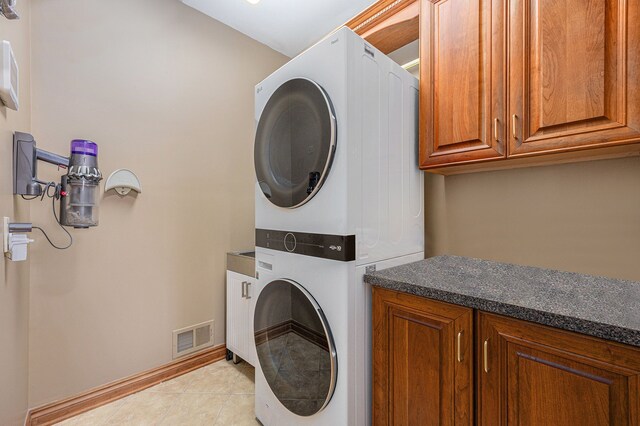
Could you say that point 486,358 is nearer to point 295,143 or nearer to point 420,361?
point 420,361

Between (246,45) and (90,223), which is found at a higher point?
(246,45)

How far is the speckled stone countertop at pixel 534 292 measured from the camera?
29.3 inches

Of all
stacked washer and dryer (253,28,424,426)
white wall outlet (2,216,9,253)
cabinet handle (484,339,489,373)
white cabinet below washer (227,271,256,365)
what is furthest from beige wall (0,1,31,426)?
cabinet handle (484,339,489,373)

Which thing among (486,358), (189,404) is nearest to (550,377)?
(486,358)

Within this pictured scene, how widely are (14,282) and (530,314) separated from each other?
1925 millimetres

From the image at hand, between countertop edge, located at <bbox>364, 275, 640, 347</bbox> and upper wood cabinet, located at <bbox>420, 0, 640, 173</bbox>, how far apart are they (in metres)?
0.65

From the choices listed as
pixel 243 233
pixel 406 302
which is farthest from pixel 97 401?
pixel 406 302

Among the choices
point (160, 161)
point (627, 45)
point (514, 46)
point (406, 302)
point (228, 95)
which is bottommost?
point (406, 302)

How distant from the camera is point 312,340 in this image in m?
1.29

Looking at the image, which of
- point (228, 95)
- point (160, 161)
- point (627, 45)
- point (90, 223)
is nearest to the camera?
point (627, 45)

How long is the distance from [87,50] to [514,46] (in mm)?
2214

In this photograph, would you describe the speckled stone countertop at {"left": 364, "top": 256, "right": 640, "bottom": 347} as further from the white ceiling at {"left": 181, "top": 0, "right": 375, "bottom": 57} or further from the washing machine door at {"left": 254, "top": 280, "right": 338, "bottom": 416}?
the white ceiling at {"left": 181, "top": 0, "right": 375, "bottom": 57}

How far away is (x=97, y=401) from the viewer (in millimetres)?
1739

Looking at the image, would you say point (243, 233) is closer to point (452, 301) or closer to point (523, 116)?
point (452, 301)
